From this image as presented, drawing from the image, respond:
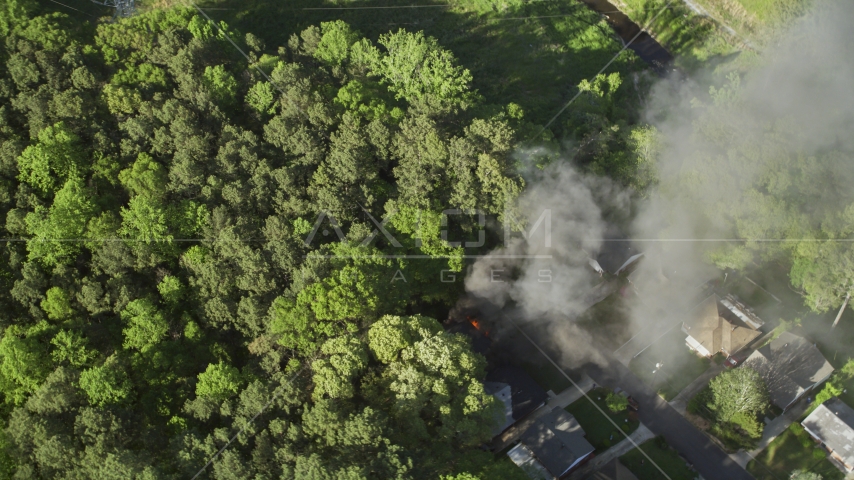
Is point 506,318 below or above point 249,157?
below

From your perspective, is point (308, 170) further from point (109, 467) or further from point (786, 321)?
point (786, 321)

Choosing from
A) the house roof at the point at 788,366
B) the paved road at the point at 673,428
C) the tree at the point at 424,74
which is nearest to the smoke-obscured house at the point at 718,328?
the house roof at the point at 788,366

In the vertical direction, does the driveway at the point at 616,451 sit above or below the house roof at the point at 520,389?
below

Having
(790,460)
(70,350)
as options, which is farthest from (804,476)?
(70,350)

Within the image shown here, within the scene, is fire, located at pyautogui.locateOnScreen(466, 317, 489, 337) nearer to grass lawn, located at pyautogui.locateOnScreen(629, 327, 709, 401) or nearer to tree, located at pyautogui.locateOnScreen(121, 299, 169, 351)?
grass lawn, located at pyautogui.locateOnScreen(629, 327, 709, 401)

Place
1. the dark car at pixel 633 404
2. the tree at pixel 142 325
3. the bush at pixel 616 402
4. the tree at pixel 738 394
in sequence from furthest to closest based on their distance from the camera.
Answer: the dark car at pixel 633 404 < the bush at pixel 616 402 < the tree at pixel 738 394 < the tree at pixel 142 325

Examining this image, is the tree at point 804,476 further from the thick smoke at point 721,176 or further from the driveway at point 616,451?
the thick smoke at point 721,176

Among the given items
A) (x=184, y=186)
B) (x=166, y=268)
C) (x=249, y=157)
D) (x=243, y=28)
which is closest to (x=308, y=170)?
(x=249, y=157)
